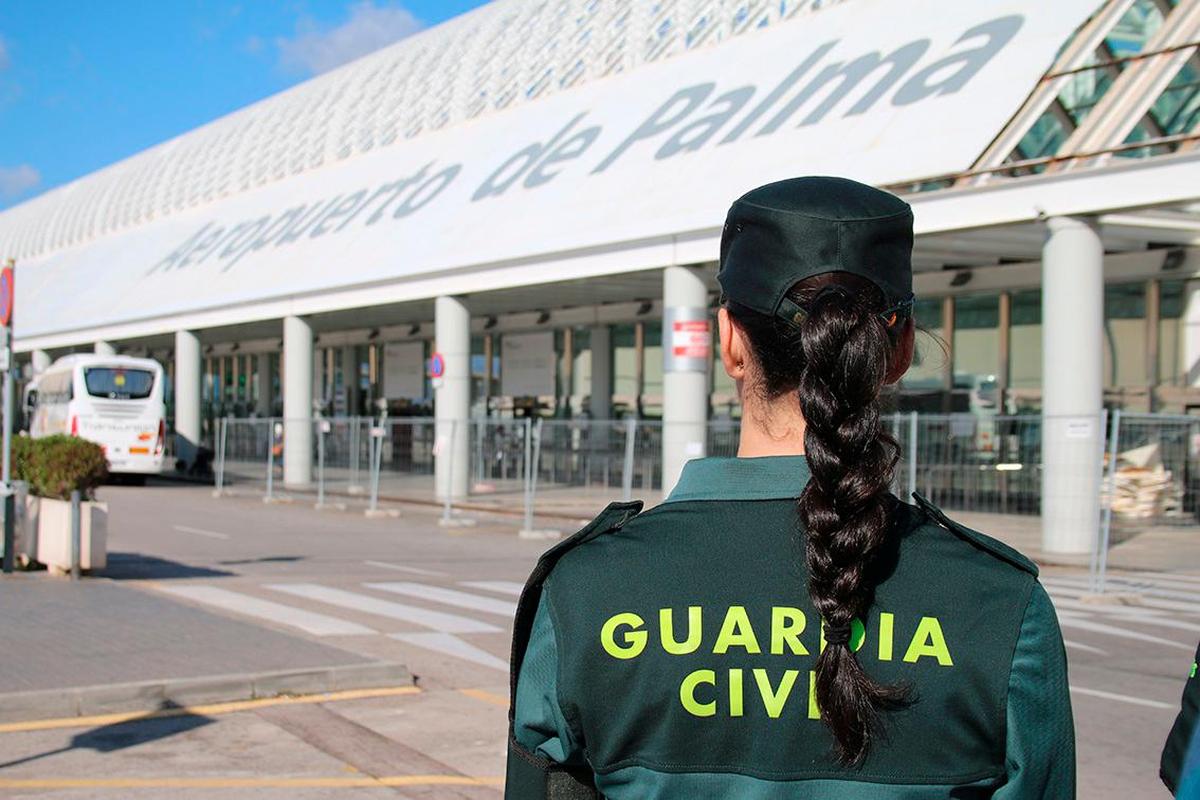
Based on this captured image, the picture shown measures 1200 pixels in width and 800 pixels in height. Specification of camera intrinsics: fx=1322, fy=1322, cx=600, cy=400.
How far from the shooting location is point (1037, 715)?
168 cm

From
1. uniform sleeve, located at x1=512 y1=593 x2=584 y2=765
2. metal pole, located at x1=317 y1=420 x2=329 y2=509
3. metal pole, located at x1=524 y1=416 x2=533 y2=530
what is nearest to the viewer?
uniform sleeve, located at x1=512 y1=593 x2=584 y2=765

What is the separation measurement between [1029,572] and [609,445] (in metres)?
20.0

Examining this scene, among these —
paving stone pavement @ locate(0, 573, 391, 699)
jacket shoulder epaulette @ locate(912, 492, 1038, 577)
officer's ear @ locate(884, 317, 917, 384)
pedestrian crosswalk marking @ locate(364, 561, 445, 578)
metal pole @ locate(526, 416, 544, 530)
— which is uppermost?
officer's ear @ locate(884, 317, 917, 384)

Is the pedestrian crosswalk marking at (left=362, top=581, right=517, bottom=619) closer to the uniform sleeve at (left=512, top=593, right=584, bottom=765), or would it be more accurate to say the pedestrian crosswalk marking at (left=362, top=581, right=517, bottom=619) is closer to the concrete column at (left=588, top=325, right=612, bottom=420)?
the uniform sleeve at (left=512, top=593, right=584, bottom=765)

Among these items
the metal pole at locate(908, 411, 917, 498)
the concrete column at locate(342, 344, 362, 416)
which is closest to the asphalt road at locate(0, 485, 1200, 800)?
the metal pole at locate(908, 411, 917, 498)

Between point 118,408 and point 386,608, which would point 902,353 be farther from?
point 118,408

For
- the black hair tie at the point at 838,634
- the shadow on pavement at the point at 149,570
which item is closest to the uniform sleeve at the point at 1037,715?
the black hair tie at the point at 838,634

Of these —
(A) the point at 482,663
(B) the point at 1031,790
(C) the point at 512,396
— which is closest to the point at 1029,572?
(B) the point at 1031,790

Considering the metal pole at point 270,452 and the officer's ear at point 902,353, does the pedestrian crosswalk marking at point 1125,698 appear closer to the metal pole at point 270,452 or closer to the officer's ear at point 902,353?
the officer's ear at point 902,353

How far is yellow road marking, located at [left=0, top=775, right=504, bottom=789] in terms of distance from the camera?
6.36 metres

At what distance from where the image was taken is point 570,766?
176 centimetres

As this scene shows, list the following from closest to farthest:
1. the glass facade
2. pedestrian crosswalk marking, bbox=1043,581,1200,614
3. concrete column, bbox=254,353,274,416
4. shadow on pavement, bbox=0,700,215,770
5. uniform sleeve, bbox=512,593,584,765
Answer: uniform sleeve, bbox=512,593,584,765
shadow on pavement, bbox=0,700,215,770
pedestrian crosswalk marking, bbox=1043,581,1200,614
the glass facade
concrete column, bbox=254,353,274,416

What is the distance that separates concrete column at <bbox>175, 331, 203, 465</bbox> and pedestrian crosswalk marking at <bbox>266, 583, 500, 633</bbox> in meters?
24.1

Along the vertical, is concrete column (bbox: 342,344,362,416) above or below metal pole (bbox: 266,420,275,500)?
above
